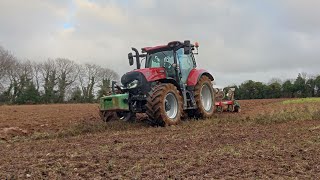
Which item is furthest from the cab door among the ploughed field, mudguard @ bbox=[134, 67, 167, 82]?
the ploughed field

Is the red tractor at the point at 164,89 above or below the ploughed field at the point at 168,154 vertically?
above

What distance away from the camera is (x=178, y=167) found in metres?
5.13

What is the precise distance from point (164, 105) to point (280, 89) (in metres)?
30.1

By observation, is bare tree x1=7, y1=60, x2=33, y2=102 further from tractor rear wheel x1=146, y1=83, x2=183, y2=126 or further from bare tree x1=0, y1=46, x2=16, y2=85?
tractor rear wheel x1=146, y1=83, x2=183, y2=126

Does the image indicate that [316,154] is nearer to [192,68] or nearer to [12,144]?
[12,144]

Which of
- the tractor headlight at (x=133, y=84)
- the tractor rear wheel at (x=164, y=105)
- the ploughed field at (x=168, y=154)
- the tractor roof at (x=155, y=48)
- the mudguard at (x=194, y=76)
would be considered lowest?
the ploughed field at (x=168, y=154)

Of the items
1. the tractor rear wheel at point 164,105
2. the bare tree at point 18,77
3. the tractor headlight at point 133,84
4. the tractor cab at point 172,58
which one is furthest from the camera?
the bare tree at point 18,77

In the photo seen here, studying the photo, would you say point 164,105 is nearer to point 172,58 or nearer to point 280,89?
point 172,58

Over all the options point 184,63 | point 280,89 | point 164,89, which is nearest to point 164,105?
point 164,89

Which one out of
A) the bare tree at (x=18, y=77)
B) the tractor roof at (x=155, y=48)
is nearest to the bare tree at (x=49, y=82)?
the bare tree at (x=18, y=77)

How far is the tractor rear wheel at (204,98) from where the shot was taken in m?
12.4

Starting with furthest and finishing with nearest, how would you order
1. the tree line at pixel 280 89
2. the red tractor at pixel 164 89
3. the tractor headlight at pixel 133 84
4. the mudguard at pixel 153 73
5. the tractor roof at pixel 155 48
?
the tree line at pixel 280 89, the tractor roof at pixel 155 48, the mudguard at pixel 153 73, the tractor headlight at pixel 133 84, the red tractor at pixel 164 89

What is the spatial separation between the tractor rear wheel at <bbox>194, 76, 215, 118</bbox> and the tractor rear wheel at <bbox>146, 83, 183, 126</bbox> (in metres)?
1.14

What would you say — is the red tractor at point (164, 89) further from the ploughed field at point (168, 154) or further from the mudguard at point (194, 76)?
the ploughed field at point (168, 154)
